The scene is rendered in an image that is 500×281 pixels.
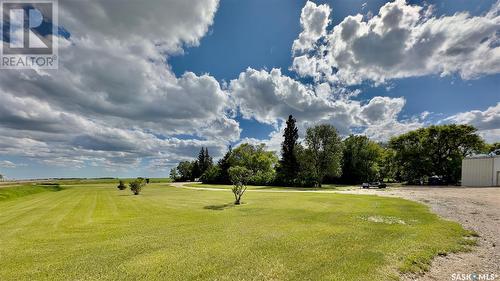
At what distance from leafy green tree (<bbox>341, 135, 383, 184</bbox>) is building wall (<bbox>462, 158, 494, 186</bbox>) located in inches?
846

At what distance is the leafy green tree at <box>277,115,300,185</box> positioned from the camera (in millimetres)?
62781

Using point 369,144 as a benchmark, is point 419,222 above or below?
below

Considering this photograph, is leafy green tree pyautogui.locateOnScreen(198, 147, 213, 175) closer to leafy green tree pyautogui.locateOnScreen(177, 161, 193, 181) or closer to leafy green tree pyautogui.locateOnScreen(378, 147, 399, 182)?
leafy green tree pyautogui.locateOnScreen(177, 161, 193, 181)

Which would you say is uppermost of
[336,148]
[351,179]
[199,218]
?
[336,148]

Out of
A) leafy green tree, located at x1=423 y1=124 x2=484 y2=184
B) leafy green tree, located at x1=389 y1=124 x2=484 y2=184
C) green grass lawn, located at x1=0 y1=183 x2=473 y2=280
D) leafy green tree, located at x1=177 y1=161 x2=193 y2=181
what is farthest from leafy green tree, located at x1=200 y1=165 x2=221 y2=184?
green grass lawn, located at x1=0 y1=183 x2=473 y2=280

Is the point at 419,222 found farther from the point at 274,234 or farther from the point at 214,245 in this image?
the point at 214,245

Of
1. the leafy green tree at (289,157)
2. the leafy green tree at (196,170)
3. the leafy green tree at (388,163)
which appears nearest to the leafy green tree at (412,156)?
the leafy green tree at (388,163)

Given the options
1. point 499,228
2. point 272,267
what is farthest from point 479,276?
point 499,228

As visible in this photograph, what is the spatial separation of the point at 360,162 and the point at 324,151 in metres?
17.8

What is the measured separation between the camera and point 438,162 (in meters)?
62.4

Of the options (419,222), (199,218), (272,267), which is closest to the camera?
(272,267)

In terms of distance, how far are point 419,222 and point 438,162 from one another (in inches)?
2444

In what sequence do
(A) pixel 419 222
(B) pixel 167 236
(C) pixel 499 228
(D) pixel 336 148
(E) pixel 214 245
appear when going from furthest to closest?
(D) pixel 336 148 → (A) pixel 419 222 → (C) pixel 499 228 → (B) pixel 167 236 → (E) pixel 214 245

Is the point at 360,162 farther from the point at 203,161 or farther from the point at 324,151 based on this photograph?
the point at 203,161
